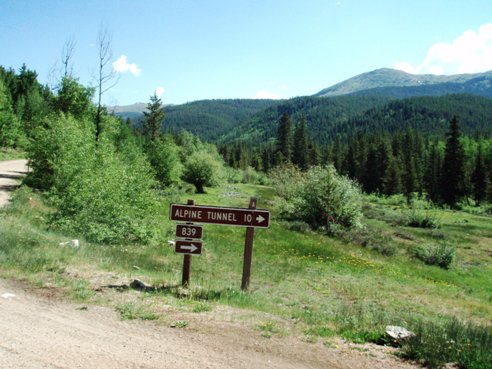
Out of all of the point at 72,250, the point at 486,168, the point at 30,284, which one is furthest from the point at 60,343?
the point at 486,168

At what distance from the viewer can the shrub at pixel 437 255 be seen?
27.5 metres

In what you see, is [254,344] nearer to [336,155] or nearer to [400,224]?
[400,224]

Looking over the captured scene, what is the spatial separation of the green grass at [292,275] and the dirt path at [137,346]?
60 centimetres

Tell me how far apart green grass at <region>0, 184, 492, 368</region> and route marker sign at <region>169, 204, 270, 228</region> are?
5.32 ft

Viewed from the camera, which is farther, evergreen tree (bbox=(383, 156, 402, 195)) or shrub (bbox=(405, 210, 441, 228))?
evergreen tree (bbox=(383, 156, 402, 195))

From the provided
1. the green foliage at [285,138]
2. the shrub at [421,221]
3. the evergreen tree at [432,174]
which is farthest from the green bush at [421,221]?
the green foliage at [285,138]

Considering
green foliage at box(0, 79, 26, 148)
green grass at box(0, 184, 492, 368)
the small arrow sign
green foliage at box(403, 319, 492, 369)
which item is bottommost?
green grass at box(0, 184, 492, 368)

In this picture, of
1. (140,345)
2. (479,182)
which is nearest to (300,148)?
(479,182)

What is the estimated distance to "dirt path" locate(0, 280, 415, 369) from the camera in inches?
213

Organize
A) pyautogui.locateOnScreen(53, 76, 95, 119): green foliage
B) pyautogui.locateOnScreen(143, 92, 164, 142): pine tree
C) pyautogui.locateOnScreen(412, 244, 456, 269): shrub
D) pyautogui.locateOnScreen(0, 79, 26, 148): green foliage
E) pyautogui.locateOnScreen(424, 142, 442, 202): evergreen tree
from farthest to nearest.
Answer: pyautogui.locateOnScreen(424, 142, 442, 202): evergreen tree → pyautogui.locateOnScreen(143, 92, 164, 142): pine tree → pyautogui.locateOnScreen(0, 79, 26, 148): green foliage → pyautogui.locateOnScreen(53, 76, 95, 119): green foliage → pyautogui.locateOnScreen(412, 244, 456, 269): shrub

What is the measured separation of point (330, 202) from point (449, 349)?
89.6 ft

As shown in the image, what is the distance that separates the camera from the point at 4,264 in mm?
9680

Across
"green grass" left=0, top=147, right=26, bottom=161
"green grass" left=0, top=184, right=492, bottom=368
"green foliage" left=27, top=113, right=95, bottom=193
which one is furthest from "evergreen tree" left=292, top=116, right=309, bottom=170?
→ "green foliage" left=27, top=113, right=95, bottom=193

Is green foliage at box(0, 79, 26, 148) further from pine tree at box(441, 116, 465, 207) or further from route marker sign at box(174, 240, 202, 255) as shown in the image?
pine tree at box(441, 116, 465, 207)
